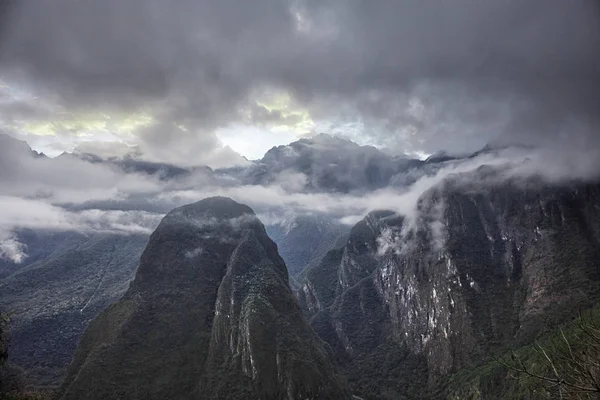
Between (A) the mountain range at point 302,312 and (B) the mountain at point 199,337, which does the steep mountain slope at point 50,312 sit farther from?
(B) the mountain at point 199,337

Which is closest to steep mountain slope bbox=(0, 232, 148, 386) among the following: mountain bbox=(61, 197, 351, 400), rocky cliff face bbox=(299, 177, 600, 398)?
mountain bbox=(61, 197, 351, 400)

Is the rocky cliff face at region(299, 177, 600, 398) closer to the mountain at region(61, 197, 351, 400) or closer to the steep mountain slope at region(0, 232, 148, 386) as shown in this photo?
the mountain at region(61, 197, 351, 400)

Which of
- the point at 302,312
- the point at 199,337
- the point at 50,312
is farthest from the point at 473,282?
the point at 50,312

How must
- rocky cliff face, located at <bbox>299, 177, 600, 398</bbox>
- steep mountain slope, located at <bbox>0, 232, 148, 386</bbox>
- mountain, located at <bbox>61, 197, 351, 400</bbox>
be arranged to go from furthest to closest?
steep mountain slope, located at <bbox>0, 232, 148, 386</bbox>, rocky cliff face, located at <bbox>299, 177, 600, 398</bbox>, mountain, located at <bbox>61, 197, 351, 400</bbox>

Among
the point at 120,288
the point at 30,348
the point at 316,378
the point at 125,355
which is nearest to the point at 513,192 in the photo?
the point at 316,378

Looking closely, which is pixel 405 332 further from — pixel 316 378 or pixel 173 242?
pixel 173 242

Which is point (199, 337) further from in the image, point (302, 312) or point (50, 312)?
point (50, 312)

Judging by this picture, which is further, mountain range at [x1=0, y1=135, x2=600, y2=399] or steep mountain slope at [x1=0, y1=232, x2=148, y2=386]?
steep mountain slope at [x1=0, y1=232, x2=148, y2=386]
